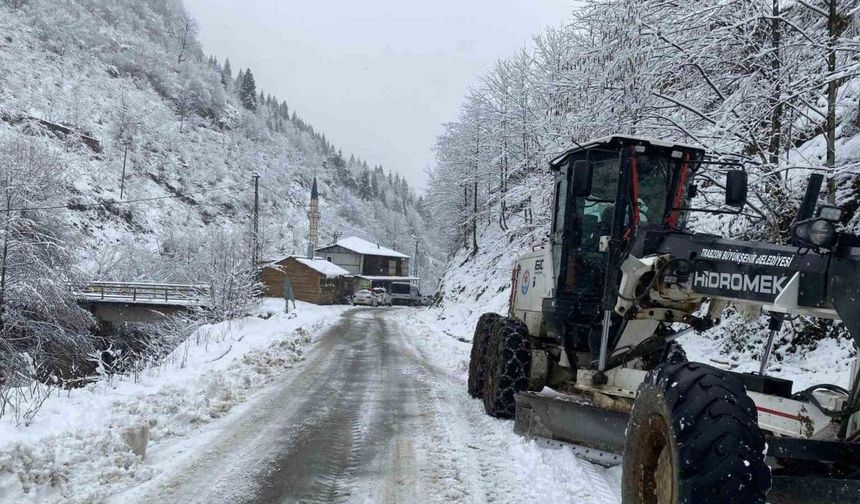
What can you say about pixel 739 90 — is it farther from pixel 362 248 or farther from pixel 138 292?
pixel 362 248

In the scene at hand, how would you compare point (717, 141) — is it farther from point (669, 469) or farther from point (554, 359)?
point (669, 469)

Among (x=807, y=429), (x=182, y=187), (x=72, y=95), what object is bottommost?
(x=807, y=429)

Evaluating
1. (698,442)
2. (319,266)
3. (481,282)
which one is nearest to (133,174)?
(319,266)

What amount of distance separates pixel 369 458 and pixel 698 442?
3541 millimetres

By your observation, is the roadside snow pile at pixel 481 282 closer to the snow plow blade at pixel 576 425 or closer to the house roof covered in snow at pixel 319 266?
the snow plow blade at pixel 576 425

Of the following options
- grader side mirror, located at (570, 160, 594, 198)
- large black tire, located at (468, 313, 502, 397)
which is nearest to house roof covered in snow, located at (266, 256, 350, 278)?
large black tire, located at (468, 313, 502, 397)

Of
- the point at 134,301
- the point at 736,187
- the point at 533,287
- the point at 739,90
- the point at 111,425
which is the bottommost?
the point at 134,301

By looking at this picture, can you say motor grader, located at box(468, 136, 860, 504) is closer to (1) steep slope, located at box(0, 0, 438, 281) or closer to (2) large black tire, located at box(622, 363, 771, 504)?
(2) large black tire, located at box(622, 363, 771, 504)

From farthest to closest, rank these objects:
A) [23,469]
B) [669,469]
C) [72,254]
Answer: [72,254] < [23,469] < [669,469]

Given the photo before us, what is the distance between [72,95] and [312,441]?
10148 cm

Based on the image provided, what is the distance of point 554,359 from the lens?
7180 millimetres

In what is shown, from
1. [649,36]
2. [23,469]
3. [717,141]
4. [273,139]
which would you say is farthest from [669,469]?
[273,139]

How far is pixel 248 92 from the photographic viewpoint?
15900 cm

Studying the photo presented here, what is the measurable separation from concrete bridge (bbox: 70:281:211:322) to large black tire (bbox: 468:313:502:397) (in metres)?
27.9
